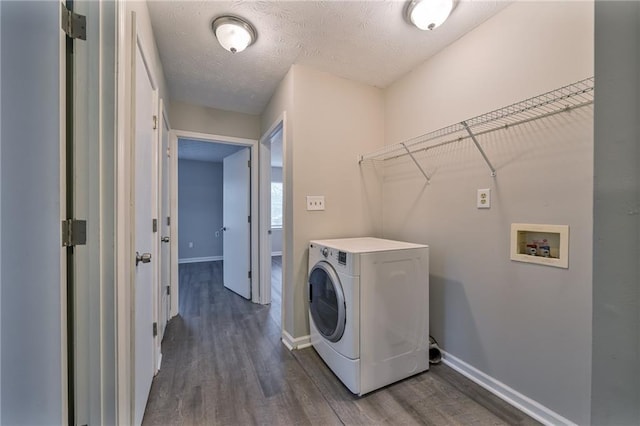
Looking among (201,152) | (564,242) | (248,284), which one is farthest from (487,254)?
(201,152)

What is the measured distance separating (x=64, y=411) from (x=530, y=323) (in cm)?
208

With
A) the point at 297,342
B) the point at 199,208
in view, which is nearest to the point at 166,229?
the point at 297,342

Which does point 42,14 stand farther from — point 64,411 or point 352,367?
point 352,367

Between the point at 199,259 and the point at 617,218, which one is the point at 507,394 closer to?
the point at 617,218

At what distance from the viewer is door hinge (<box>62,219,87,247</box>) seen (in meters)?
0.84

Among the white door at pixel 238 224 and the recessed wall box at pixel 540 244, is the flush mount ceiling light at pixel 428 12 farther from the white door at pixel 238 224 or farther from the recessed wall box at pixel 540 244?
the white door at pixel 238 224

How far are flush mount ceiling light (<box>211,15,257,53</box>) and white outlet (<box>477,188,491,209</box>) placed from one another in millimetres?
1811

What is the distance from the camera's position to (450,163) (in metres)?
1.82

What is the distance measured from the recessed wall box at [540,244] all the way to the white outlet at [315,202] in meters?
1.32

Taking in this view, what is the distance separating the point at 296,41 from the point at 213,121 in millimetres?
1502

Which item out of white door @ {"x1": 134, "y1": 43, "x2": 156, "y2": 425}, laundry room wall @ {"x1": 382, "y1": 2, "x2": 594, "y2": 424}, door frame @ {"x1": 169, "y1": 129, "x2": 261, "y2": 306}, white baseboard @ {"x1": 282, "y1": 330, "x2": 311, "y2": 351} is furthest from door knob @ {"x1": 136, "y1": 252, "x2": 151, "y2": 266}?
laundry room wall @ {"x1": 382, "y1": 2, "x2": 594, "y2": 424}

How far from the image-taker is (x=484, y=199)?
160cm

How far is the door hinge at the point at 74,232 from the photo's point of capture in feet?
2.77

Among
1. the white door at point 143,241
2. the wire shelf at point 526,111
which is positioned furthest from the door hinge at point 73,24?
the wire shelf at point 526,111
